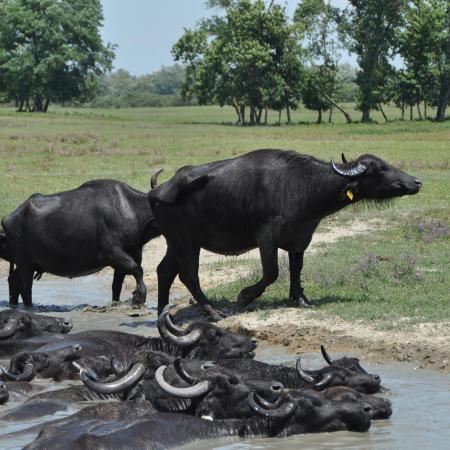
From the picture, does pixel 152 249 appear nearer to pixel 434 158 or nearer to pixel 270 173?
pixel 270 173

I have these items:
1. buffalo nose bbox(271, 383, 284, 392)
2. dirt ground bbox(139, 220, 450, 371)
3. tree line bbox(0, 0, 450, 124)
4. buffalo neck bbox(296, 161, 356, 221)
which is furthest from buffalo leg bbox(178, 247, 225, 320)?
tree line bbox(0, 0, 450, 124)

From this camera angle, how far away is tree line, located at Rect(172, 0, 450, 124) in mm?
76000

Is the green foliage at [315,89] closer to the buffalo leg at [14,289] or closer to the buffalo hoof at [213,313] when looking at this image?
the buffalo leg at [14,289]

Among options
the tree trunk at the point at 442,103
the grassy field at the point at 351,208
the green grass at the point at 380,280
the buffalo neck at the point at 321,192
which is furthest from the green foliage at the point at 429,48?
the buffalo neck at the point at 321,192

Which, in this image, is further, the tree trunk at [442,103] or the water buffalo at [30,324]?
the tree trunk at [442,103]

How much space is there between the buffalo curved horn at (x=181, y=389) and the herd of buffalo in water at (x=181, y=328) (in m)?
0.01

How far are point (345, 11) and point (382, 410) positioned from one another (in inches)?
3062

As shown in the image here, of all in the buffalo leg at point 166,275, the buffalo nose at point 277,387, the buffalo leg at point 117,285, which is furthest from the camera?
→ the buffalo leg at point 117,285

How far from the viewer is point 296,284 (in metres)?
14.0

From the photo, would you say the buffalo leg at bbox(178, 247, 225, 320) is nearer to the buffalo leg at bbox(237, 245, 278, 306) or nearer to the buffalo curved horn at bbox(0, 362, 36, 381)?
the buffalo leg at bbox(237, 245, 278, 306)

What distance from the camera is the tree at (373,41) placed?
7856cm

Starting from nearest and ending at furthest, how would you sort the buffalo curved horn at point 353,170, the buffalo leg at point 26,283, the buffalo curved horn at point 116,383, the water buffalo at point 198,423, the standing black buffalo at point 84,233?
the water buffalo at point 198,423 → the buffalo curved horn at point 116,383 → the buffalo curved horn at point 353,170 → the standing black buffalo at point 84,233 → the buffalo leg at point 26,283

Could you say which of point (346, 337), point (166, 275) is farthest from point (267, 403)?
point (166, 275)

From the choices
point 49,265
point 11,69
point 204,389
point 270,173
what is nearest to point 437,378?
point 204,389
